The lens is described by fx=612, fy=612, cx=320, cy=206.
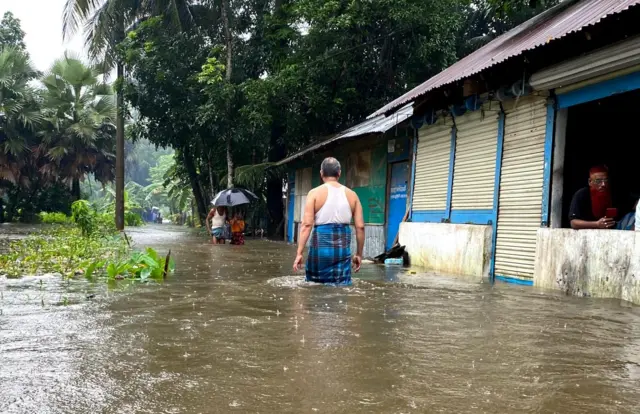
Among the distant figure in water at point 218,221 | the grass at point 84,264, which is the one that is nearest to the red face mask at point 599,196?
the grass at point 84,264

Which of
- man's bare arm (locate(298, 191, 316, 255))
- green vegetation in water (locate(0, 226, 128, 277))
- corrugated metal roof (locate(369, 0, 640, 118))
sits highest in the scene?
corrugated metal roof (locate(369, 0, 640, 118))

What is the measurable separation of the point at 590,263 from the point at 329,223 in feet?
9.77

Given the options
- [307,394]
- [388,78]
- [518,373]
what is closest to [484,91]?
[518,373]

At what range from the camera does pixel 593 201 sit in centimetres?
753

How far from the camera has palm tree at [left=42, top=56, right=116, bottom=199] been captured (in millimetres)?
33156

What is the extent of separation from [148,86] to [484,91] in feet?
57.1

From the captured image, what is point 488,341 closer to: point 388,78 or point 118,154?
point 388,78

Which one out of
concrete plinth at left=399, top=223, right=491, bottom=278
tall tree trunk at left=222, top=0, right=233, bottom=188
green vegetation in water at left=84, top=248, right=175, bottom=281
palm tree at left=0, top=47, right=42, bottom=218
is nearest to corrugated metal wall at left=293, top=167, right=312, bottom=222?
tall tree trunk at left=222, top=0, right=233, bottom=188

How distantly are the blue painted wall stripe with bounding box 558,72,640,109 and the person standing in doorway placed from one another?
887 millimetres

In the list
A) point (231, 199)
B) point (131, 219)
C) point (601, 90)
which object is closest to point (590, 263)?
point (601, 90)

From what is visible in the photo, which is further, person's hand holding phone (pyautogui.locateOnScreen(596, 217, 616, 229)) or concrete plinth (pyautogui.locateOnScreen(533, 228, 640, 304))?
person's hand holding phone (pyautogui.locateOnScreen(596, 217, 616, 229))

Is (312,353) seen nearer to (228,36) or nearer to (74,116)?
(228,36)

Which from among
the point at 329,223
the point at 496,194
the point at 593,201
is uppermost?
the point at 496,194

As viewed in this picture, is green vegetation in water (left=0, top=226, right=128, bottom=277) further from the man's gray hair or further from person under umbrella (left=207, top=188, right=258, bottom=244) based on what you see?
person under umbrella (left=207, top=188, right=258, bottom=244)
